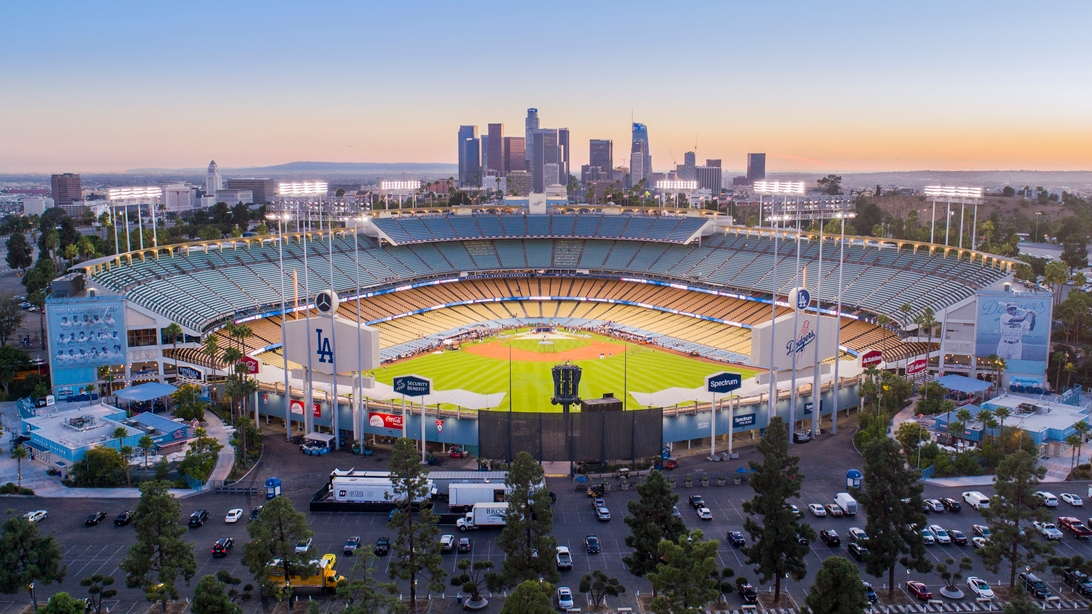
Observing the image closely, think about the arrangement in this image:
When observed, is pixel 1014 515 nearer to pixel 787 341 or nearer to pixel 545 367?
pixel 787 341

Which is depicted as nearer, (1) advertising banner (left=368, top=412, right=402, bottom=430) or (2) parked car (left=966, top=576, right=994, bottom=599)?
(2) parked car (left=966, top=576, right=994, bottom=599)

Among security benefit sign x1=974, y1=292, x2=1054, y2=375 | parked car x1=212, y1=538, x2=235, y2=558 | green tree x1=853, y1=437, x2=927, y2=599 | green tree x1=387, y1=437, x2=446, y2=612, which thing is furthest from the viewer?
security benefit sign x1=974, y1=292, x2=1054, y2=375

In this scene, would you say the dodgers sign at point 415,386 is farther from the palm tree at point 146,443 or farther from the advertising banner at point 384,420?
the palm tree at point 146,443

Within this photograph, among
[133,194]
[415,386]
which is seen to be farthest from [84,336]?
[415,386]

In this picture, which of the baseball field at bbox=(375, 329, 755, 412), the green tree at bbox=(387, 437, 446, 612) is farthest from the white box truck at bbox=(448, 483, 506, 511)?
the baseball field at bbox=(375, 329, 755, 412)

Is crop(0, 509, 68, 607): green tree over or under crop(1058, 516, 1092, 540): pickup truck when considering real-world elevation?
over

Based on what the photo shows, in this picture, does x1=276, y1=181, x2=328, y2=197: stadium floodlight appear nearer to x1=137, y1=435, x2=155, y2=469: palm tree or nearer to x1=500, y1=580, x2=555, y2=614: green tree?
x1=137, y1=435, x2=155, y2=469: palm tree

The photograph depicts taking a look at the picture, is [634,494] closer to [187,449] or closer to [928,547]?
[928,547]

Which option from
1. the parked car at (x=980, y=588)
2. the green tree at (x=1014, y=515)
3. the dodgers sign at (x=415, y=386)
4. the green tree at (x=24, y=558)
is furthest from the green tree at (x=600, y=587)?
the green tree at (x=24, y=558)

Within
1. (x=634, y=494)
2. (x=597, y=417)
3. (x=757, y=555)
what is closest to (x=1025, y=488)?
(x=757, y=555)
